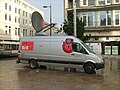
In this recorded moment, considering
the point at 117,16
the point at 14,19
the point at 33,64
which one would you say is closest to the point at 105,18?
the point at 117,16

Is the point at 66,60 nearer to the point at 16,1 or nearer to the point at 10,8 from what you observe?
the point at 10,8

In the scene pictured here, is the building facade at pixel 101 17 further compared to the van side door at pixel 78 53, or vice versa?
the building facade at pixel 101 17

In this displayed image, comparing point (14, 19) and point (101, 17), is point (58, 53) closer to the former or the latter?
point (101, 17)

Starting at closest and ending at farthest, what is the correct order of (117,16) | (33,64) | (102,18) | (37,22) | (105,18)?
1. (33,64)
2. (37,22)
3. (117,16)
4. (105,18)
5. (102,18)

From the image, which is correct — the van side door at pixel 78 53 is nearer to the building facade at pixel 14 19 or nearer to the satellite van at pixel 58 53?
the satellite van at pixel 58 53

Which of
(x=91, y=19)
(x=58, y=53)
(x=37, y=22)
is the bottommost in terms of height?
(x=58, y=53)

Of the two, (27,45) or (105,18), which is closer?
(27,45)

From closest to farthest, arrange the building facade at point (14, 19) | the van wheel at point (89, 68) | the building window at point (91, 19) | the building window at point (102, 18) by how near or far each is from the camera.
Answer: the van wheel at point (89, 68) → the building window at point (102, 18) → the building window at point (91, 19) → the building facade at point (14, 19)

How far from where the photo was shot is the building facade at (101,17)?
39.4m

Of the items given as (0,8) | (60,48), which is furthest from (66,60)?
(0,8)

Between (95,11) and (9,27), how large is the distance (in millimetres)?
42713

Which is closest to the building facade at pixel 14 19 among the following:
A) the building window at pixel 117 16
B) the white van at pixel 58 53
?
the building window at pixel 117 16

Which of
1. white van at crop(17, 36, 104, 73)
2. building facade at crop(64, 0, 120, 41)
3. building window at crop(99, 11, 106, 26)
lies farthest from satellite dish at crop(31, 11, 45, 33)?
building window at crop(99, 11, 106, 26)

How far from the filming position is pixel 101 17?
4081 centimetres
